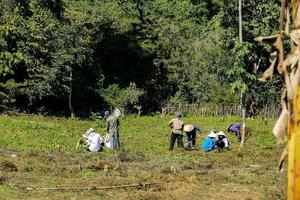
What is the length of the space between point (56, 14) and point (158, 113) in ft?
29.3

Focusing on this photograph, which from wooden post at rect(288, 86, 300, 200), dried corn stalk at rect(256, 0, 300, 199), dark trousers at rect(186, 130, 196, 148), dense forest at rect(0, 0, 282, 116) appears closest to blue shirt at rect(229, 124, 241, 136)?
dark trousers at rect(186, 130, 196, 148)

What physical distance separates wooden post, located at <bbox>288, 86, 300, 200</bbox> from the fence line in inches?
1337

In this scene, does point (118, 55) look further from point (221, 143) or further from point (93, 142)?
point (93, 142)

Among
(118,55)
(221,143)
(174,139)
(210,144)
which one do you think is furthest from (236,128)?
(118,55)

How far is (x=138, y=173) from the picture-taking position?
12.9 m

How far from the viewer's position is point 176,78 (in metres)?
39.7

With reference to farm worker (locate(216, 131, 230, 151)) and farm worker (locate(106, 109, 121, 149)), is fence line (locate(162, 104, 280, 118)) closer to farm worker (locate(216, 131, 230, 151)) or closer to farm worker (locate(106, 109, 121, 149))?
farm worker (locate(216, 131, 230, 151))

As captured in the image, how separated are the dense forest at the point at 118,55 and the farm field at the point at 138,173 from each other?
10.7m

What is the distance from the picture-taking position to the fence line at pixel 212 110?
36.2m

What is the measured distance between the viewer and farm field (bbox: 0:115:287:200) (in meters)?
10.6

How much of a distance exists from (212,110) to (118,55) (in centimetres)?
750

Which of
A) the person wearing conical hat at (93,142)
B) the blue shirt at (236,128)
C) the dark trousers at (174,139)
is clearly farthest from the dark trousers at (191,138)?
the person wearing conical hat at (93,142)

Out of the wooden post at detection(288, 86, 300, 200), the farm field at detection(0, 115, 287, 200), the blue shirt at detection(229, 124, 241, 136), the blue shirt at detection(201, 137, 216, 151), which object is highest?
the wooden post at detection(288, 86, 300, 200)

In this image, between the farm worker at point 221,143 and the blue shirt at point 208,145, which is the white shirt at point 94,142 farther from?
the farm worker at point 221,143
